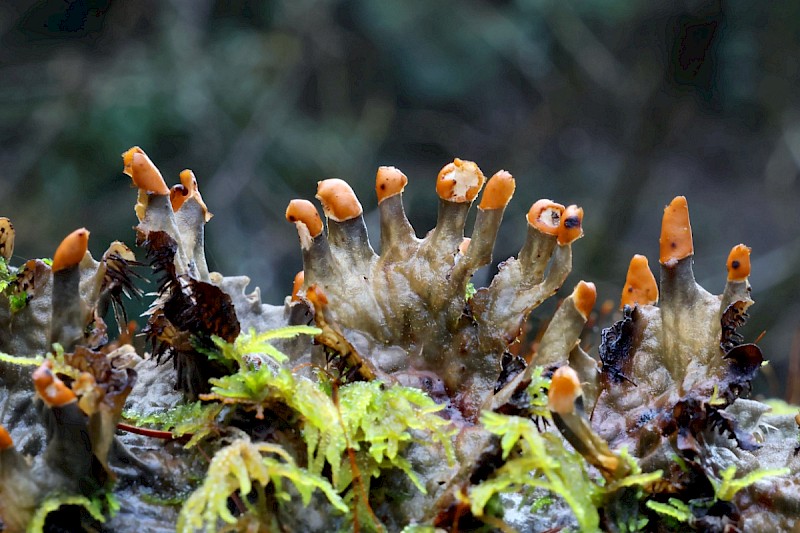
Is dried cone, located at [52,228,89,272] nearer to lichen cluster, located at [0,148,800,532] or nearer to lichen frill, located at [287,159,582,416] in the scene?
lichen cluster, located at [0,148,800,532]

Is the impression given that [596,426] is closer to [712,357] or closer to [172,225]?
[712,357]

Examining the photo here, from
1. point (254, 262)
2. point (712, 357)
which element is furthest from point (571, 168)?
point (712, 357)

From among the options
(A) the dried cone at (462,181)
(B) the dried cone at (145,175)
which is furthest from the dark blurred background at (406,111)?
(A) the dried cone at (462,181)

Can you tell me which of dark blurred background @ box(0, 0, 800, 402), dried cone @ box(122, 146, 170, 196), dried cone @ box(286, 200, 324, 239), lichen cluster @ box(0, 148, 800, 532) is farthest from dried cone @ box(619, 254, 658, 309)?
dark blurred background @ box(0, 0, 800, 402)

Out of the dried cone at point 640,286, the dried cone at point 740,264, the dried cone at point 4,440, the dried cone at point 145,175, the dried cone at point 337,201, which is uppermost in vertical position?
the dried cone at point 740,264

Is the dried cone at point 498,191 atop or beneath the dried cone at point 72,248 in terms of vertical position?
atop

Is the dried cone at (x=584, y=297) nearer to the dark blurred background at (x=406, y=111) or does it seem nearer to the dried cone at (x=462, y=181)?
the dried cone at (x=462, y=181)

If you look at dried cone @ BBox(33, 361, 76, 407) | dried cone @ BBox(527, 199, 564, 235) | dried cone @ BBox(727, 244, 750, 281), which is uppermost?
dried cone @ BBox(727, 244, 750, 281)

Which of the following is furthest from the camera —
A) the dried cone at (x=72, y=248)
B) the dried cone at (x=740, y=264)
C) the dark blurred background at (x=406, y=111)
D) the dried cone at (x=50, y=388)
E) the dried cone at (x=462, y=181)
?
the dark blurred background at (x=406, y=111)
